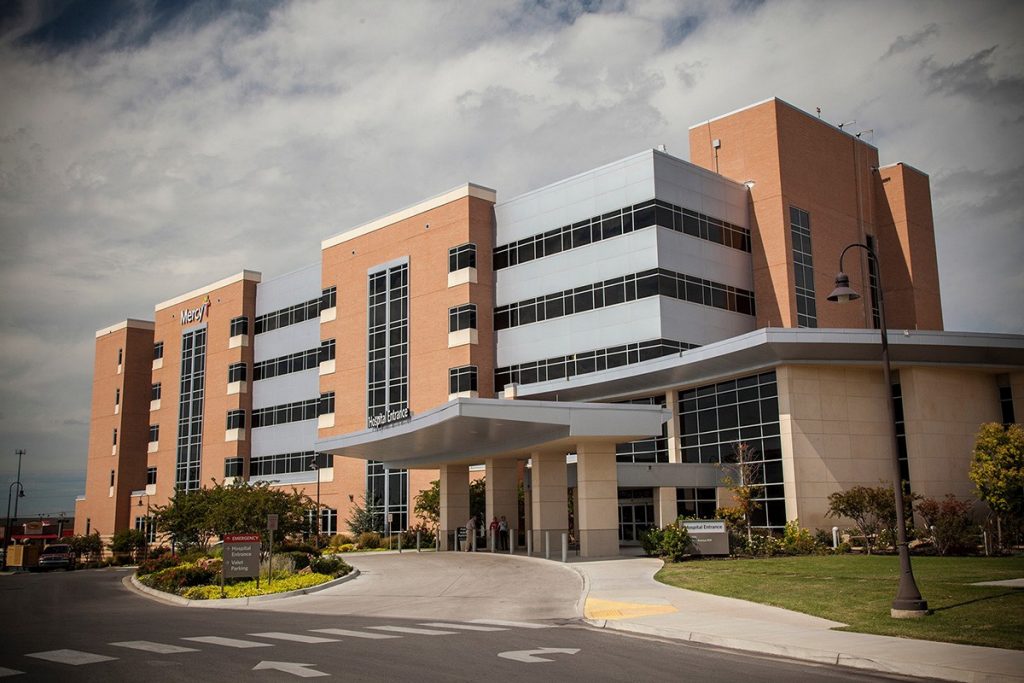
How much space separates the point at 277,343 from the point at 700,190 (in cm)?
3937

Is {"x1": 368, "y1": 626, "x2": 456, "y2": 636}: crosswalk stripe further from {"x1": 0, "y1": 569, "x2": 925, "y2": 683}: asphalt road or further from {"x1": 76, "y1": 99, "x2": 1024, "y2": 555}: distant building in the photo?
{"x1": 76, "y1": 99, "x2": 1024, "y2": 555}: distant building

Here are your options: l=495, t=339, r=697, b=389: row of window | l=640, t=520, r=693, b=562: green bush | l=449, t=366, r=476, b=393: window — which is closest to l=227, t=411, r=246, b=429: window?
l=449, t=366, r=476, b=393: window

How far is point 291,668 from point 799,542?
2786 cm

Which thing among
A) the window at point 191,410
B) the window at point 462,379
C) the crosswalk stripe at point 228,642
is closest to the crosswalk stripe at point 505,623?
the crosswalk stripe at point 228,642

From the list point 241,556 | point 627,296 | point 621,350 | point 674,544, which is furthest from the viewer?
point 627,296

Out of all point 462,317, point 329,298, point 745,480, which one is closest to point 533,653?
point 745,480

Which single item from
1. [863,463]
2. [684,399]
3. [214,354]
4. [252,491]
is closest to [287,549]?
[252,491]

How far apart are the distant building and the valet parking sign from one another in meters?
7.87

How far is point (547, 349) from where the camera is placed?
180 feet

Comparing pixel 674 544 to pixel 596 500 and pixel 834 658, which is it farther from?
pixel 834 658

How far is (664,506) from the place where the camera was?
147ft

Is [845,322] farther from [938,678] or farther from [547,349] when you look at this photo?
[938,678]

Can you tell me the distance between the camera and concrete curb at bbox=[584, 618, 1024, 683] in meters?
11.9

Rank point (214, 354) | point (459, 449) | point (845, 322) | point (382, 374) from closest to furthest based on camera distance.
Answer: point (459, 449)
point (845, 322)
point (382, 374)
point (214, 354)
